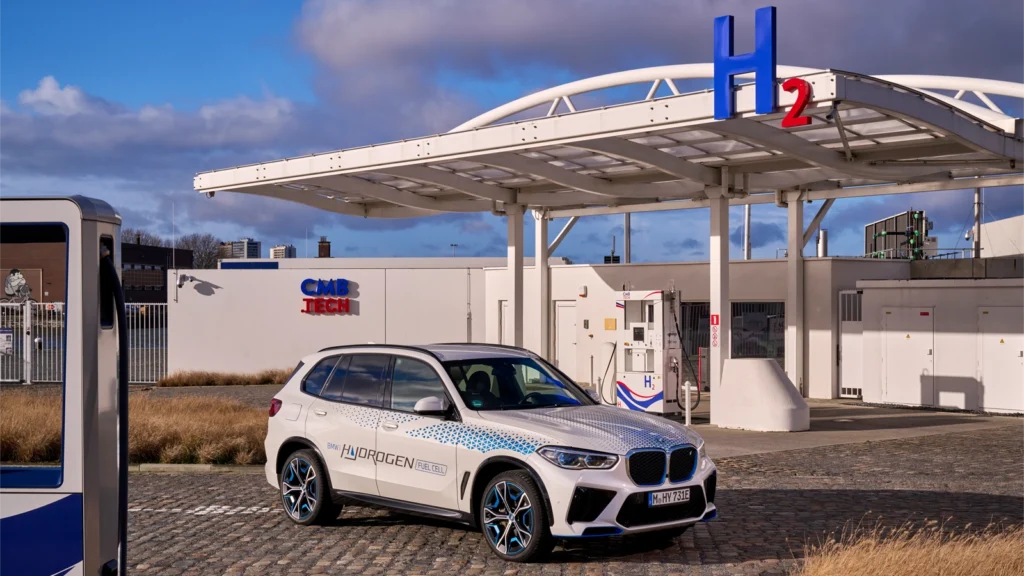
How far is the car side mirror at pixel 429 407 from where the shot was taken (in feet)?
29.8

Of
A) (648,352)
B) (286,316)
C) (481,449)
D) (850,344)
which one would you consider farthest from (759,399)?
(286,316)

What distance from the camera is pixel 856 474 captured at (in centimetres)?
1364

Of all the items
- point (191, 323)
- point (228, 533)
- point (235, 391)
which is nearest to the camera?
point (228, 533)

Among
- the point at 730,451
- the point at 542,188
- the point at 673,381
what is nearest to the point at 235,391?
the point at 542,188

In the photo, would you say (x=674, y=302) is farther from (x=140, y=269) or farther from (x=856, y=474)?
(x=140, y=269)

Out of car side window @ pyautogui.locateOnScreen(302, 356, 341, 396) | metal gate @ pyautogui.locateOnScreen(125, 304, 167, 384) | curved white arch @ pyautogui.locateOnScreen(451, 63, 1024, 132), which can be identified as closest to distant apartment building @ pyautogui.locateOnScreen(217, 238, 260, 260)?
metal gate @ pyautogui.locateOnScreen(125, 304, 167, 384)

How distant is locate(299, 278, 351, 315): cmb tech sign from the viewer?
115 ft

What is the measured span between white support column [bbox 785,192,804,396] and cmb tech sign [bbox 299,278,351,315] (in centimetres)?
1454

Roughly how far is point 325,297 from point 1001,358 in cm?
2022

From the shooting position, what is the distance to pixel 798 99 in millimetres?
14336

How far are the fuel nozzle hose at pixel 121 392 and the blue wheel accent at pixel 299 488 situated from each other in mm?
4939

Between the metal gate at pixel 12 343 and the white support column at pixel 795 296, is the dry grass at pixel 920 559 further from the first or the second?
the white support column at pixel 795 296

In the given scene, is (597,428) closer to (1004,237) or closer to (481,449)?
(481,449)

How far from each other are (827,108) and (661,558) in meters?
7.94
